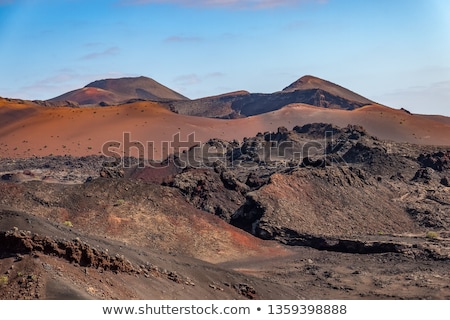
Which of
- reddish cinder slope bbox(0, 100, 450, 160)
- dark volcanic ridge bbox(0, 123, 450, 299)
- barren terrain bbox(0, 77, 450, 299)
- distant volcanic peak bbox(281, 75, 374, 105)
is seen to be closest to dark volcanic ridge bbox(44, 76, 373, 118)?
distant volcanic peak bbox(281, 75, 374, 105)

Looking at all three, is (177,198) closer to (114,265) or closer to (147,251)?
(147,251)

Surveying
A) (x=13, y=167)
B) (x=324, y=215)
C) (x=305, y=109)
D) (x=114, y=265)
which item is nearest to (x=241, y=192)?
(x=324, y=215)

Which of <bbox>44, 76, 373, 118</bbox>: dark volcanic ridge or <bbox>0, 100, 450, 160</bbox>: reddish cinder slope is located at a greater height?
<bbox>44, 76, 373, 118</bbox>: dark volcanic ridge

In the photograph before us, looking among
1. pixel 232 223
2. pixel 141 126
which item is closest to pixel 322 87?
pixel 141 126

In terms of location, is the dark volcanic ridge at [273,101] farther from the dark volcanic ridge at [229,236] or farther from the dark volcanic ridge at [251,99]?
the dark volcanic ridge at [229,236]

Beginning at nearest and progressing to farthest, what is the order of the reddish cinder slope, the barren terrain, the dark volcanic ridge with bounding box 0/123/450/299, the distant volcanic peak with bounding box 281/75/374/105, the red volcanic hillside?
the dark volcanic ridge with bounding box 0/123/450/299 → the barren terrain → the reddish cinder slope → the distant volcanic peak with bounding box 281/75/374/105 → the red volcanic hillside

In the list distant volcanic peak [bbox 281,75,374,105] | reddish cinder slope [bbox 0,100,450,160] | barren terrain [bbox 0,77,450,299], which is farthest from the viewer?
distant volcanic peak [bbox 281,75,374,105]

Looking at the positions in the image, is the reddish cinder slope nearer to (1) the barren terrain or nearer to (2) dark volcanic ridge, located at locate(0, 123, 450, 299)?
(1) the barren terrain

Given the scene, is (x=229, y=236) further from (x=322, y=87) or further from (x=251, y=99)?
(x=322, y=87)

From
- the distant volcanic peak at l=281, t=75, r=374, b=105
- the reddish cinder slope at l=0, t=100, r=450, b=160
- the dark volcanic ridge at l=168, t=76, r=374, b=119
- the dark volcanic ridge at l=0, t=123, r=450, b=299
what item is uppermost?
the distant volcanic peak at l=281, t=75, r=374, b=105
